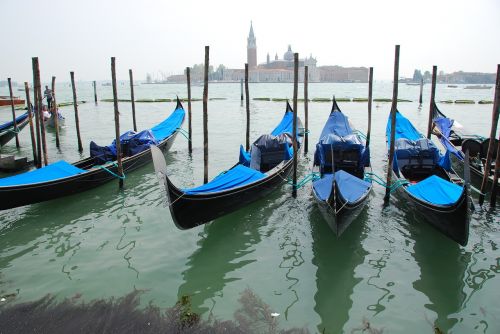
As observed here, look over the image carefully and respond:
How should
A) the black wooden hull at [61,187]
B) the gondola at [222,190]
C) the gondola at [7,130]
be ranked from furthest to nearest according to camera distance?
the gondola at [7,130], the black wooden hull at [61,187], the gondola at [222,190]

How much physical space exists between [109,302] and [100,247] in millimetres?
1261

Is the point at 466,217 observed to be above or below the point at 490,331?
above

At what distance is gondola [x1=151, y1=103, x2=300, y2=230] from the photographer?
425cm

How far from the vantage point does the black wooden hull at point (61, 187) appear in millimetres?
5145

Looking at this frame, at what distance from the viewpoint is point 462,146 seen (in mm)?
7598

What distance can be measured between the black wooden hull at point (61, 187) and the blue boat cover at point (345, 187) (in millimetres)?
3685

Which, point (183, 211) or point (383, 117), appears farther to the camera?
point (383, 117)

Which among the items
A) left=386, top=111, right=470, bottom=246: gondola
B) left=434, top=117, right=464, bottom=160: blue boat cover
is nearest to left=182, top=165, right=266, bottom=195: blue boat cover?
left=386, top=111, right=470, bottom=246: gondola

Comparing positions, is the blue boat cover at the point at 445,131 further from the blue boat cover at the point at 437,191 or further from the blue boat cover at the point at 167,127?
the blue boat cover at the point at 167,127

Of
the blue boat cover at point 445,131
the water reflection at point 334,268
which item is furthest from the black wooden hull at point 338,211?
the blue boat cover at point 445,131

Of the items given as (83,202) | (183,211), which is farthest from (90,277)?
(83,202)

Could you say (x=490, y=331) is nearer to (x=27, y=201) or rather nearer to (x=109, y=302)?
(x=109, y=302)

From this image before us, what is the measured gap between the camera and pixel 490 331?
317 centimetres

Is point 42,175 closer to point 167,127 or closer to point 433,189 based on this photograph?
point 167,127
